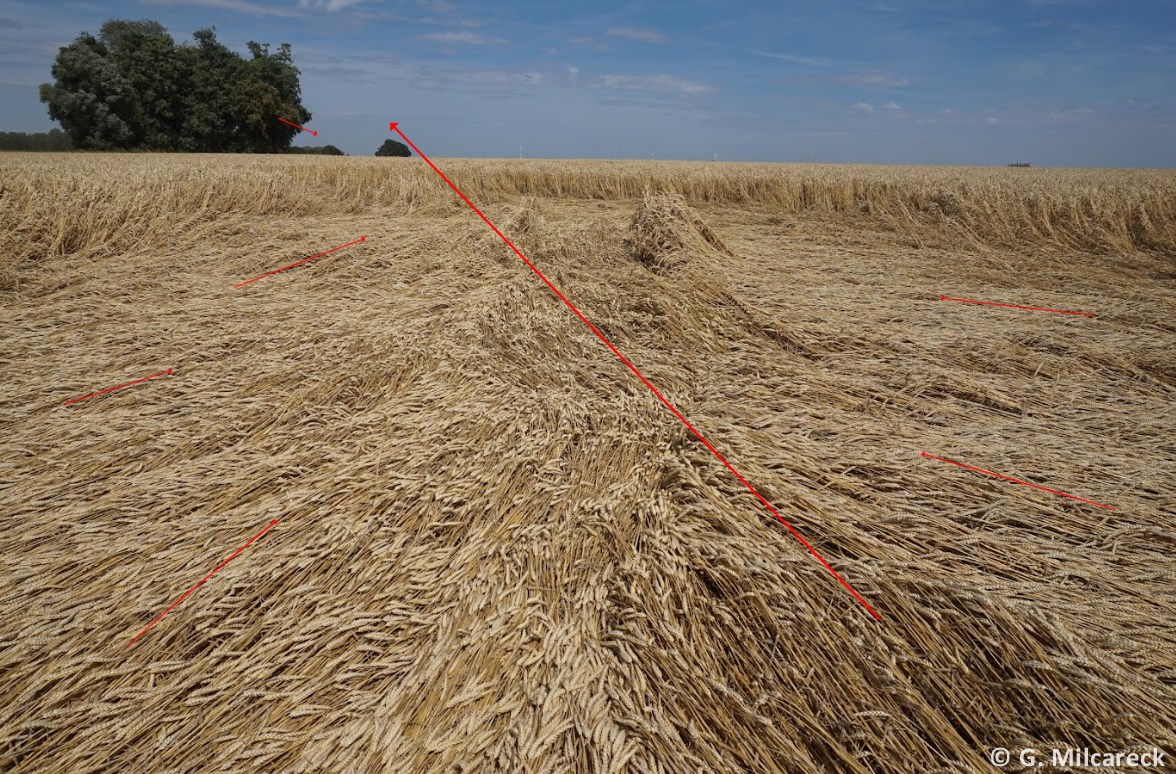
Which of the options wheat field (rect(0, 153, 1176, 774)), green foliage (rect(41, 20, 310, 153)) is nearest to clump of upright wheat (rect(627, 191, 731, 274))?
wheat field (rect(0, 153, 1176, 774))

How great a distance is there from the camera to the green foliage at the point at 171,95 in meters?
33.3

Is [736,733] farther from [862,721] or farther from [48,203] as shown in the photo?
[48,203]

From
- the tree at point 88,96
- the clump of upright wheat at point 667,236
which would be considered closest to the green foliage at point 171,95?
the tree at point 88,96

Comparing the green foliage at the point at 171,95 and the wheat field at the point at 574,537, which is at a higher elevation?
the green foliage at the point at 171,95

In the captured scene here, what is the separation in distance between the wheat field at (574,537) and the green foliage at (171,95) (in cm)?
3994

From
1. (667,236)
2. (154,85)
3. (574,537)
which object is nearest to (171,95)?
(154,85)

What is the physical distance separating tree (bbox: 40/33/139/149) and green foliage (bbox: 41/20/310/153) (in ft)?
0.16

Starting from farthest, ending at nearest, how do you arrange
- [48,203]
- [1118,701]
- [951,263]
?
[951,263] < [48,203] < [1118,701]

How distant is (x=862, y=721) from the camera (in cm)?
166

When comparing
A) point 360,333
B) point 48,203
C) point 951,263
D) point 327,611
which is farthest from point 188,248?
point 951,263

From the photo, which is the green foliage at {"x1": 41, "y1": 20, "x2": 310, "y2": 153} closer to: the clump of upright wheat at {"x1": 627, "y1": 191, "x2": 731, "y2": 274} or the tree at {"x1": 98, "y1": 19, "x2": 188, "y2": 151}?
the tree at {"x1": 98, "y1": 19, "x2": 188, "y2": 151}

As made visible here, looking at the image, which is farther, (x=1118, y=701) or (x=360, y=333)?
(x=360, y=333)

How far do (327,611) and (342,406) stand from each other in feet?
Answer: 5.08

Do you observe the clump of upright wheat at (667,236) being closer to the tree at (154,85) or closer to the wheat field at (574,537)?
the wheat field at (574,537)
